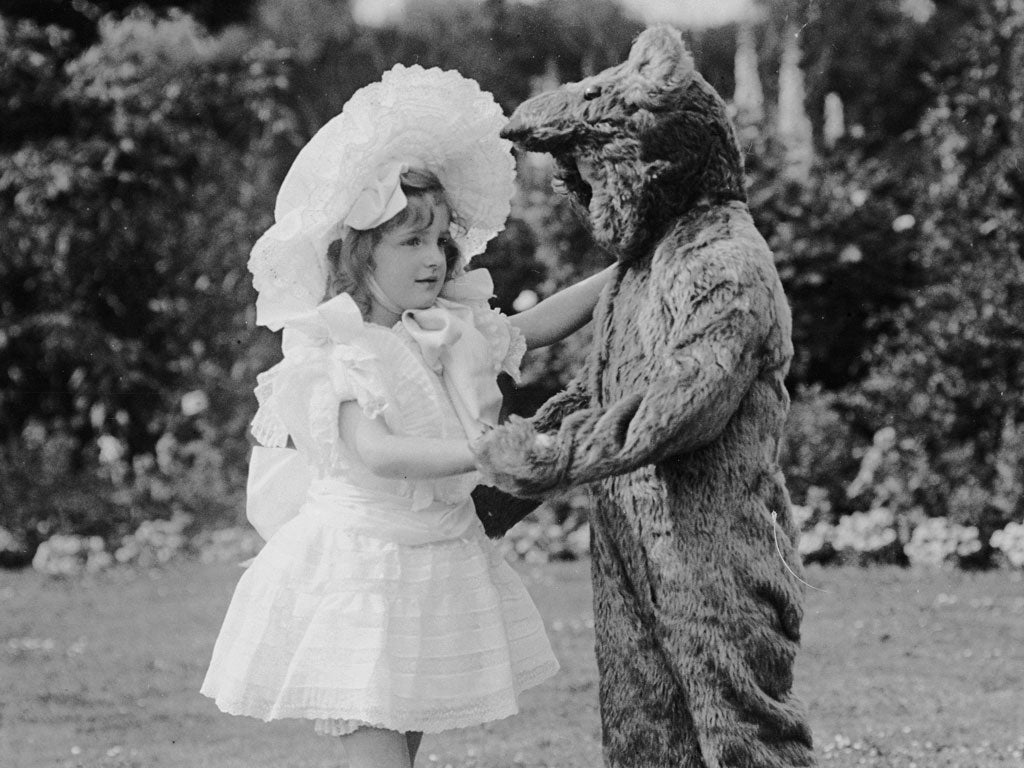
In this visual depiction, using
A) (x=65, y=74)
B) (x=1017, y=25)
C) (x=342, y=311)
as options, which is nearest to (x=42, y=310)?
(x=65, y=74)

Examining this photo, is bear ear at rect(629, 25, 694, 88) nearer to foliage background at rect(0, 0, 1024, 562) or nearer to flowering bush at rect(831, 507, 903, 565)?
foliage background at rect(0, 0, 1024, 562)

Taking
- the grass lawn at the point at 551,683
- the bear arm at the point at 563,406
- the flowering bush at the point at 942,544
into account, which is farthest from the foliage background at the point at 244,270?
the bear arm at the point at 563,406

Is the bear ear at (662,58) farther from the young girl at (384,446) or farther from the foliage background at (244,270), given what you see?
the foliage background at (244,270)

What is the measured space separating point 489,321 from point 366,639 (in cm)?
74

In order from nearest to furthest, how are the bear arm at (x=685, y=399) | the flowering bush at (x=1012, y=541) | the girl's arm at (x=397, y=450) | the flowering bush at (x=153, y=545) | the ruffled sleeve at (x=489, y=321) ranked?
the bear arm at (x=685, y=399)
the girl's arm at (x=397, y=450)
the ruffled sleeve at (x=489, y=321)
the flowering bush at (x=1012, y=541)
the flowering bush at (x=153, y=545)

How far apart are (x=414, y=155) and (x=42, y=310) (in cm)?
617

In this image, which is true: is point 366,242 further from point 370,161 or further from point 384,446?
point 384,446

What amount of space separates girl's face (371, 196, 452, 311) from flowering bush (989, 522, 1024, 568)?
4478 mm

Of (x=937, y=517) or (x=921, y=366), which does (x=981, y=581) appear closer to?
(x=937, y=517)

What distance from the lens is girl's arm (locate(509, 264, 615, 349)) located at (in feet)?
10.5

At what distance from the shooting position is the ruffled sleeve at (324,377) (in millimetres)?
2854

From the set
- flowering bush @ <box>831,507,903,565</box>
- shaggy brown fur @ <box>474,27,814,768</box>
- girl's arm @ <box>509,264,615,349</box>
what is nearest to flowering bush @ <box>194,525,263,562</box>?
flowering bush @ <box>831,507,903,565</box>

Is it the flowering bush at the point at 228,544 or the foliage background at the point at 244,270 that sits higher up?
the foliage background at the point at 244,270

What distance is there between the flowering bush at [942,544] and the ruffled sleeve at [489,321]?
4.29 metres
